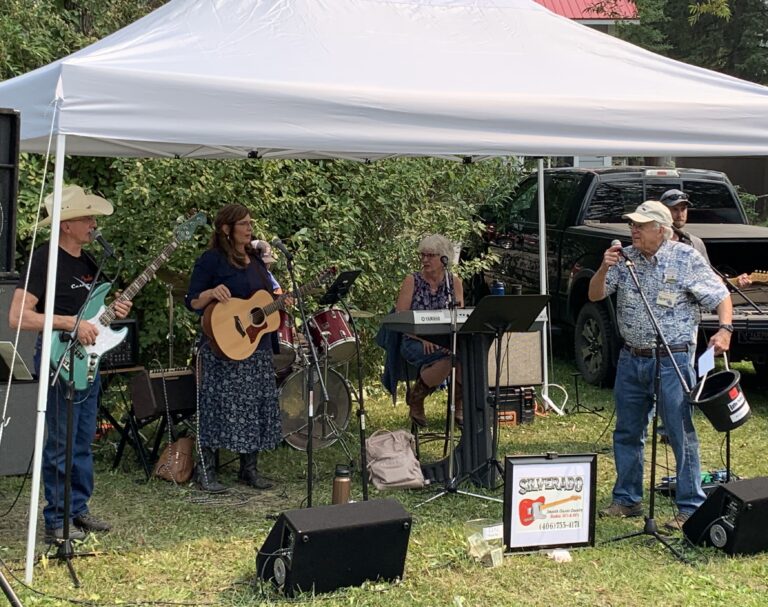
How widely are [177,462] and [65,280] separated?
1823 mm

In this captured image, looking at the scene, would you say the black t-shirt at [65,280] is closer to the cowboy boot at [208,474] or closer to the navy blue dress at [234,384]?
the navy blue dress at [234,384]

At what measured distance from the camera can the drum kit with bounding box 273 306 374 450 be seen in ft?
22.0

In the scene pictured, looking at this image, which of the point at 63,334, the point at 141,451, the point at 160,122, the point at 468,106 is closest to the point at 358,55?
the point at 468,106

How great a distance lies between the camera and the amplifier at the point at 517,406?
25.8 feet

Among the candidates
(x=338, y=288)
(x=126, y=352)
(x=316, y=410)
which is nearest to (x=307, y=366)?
(x=316, y=410)

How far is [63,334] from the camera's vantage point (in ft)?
15.2

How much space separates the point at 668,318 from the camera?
5.13m

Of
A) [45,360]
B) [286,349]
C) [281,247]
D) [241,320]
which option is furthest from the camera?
[286,349]

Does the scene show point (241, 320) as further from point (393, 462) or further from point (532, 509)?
point (532, 509)

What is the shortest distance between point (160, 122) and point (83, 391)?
1436 millimetres

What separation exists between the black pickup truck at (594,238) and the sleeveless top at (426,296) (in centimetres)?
→ 225

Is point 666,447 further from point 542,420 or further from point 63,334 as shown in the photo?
point 63,334

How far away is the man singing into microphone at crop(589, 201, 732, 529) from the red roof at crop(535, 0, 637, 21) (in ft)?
36.5

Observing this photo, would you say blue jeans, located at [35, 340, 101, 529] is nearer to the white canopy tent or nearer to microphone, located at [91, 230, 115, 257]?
the white canopy tent
